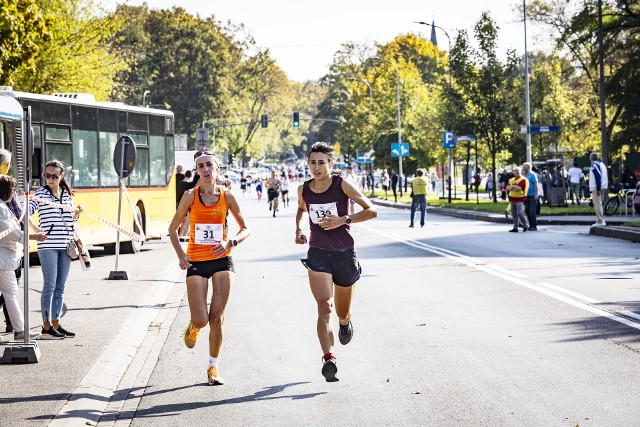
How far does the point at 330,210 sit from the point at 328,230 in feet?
0.55

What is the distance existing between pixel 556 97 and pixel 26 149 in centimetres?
5336

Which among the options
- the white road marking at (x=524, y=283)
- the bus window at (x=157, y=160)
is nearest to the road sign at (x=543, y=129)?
the white road marking at (x=524, y=283)

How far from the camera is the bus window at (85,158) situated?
22.7 m

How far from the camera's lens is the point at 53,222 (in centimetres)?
1127

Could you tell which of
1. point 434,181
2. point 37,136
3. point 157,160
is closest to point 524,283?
point 37,136

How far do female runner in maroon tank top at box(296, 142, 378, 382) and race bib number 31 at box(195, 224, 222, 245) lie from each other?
65cm

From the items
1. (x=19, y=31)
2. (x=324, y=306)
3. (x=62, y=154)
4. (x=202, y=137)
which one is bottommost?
(x=324, y=306)

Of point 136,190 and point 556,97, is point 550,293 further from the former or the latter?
point 556,97

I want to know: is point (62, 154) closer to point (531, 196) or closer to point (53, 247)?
point (53, 247)

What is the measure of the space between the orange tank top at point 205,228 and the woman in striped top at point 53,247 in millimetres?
2885

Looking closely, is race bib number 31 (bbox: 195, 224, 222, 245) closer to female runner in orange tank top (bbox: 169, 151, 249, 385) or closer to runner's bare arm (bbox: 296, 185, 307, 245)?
female runner in orange tank top (bbox: 169, 151, 249, 385)

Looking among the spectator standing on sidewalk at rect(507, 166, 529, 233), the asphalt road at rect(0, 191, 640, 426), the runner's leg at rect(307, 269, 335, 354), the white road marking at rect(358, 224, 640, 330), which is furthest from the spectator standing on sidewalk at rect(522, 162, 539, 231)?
the runner's leg at rect(307, 269, 335, 354)

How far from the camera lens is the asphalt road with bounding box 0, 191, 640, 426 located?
748 centimetres

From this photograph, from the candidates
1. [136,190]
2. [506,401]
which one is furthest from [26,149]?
[136,190]
